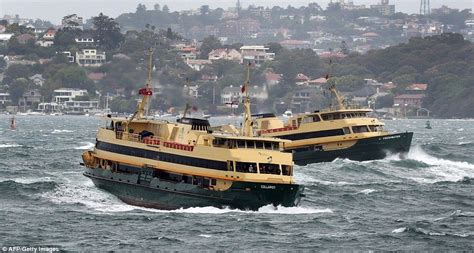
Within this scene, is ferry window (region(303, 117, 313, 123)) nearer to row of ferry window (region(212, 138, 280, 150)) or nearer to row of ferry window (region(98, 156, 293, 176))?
row of ferry window (region(212, 138, 280, 150))

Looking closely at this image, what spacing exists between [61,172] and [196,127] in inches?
937

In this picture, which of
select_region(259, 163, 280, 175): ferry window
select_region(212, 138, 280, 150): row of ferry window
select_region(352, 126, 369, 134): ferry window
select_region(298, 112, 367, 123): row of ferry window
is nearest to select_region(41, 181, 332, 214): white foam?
select_region(259, 163, 280, 175): ferry window

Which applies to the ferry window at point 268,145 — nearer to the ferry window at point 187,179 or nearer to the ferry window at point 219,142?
the ferry window at point 219,142

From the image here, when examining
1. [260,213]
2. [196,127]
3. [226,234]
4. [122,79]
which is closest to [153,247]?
[226,234]

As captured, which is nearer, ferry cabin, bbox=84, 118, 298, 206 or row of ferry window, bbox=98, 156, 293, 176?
row of ferry window, bbox=98, 156, 293, 176

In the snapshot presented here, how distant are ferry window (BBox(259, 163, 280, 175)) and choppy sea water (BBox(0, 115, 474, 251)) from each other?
1834mm

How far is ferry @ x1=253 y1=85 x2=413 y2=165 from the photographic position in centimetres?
10444

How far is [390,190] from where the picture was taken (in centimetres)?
8400

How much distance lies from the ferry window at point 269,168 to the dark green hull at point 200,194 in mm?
1019

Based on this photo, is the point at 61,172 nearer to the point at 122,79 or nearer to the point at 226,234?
the point at 226,234

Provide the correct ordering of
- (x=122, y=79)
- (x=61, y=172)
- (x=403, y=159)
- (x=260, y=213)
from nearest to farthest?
1. (x=260, y=213)
2. (x=61, y=172)
3. (x=403, y=159)
4. (x=122, y=79)

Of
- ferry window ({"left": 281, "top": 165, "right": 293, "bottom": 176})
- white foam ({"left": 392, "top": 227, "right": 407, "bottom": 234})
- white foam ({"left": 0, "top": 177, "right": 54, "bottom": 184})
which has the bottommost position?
white foam ({"left": 0, "top": 177, "right": 54, "bottom": 184})

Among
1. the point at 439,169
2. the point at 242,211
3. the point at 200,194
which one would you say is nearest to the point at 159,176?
the point at 200,194

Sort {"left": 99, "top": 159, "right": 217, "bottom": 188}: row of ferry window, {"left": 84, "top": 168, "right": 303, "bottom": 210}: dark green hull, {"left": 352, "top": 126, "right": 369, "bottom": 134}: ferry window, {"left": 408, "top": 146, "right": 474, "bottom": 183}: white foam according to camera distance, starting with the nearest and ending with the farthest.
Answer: {"left": 84, "top": 168, "right": 303, "bottom": 210}: dark green hull → {"left": 99, "top": 159, "right": 217, "bottom": 188}: row of ferry window → {"left": 408, "top": 146, "right": 474, "bottom": 183}: white foam → {"left": 352, "top": 126, "right": 369, "bottom": 134}: ferry window
